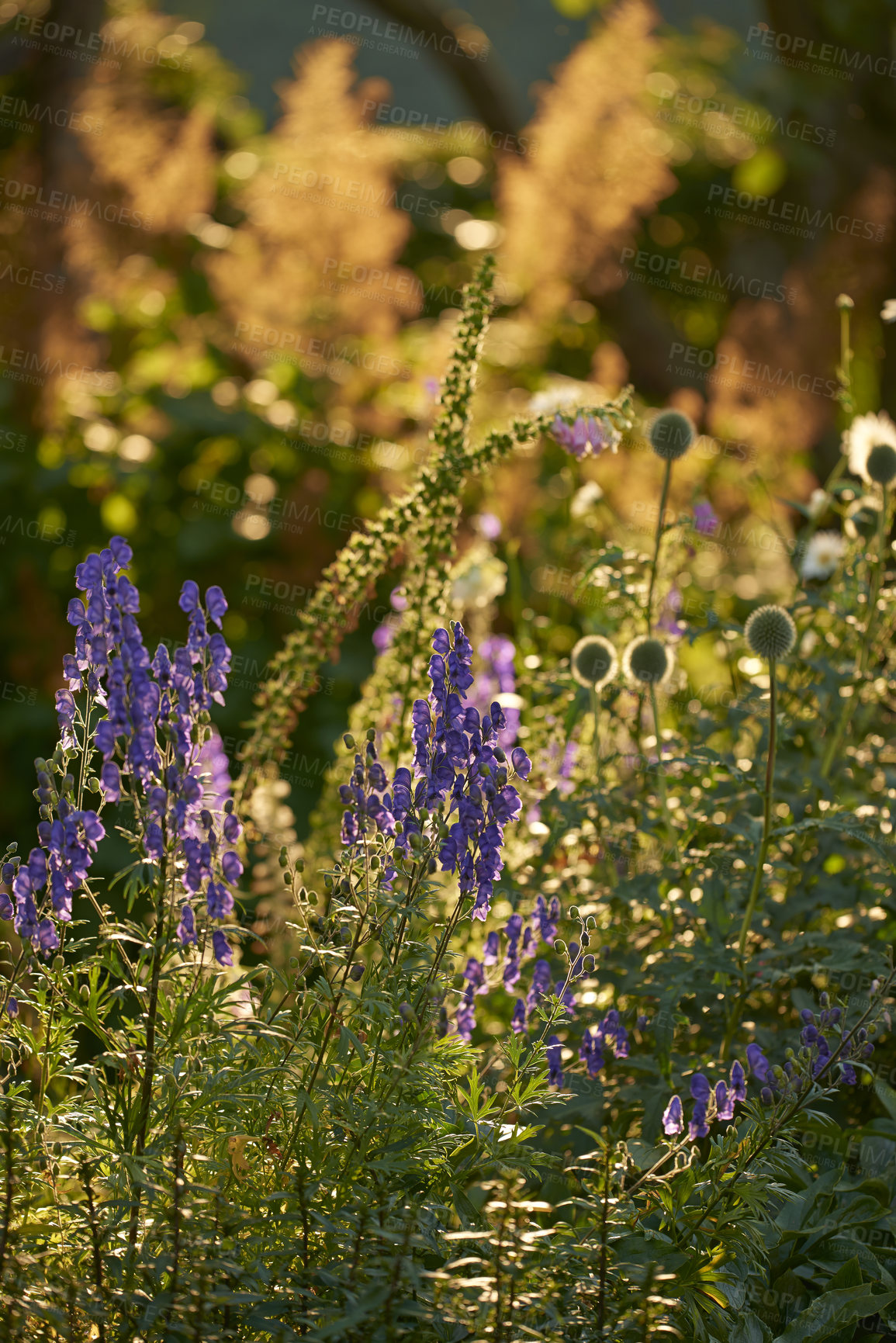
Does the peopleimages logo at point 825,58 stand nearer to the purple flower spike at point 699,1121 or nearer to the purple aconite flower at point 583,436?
the purple aconite flower at point 583,436

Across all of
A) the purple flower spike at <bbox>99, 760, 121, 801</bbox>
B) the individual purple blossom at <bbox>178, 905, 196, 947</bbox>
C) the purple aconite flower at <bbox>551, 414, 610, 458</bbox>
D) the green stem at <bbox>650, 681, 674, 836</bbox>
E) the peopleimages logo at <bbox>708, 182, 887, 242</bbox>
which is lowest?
the individual purple blossom at <bbox>178, 905, 196, 947</bbox>

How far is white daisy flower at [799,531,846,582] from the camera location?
12.9ft

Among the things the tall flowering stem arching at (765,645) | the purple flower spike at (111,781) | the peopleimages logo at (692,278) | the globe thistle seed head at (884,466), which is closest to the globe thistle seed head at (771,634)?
the tall flowering stem arching at (765,645)

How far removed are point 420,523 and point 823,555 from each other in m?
1.86

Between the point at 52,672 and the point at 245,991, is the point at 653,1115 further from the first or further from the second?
the point at 52,672

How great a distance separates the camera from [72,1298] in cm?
158

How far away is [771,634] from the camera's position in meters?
2.61

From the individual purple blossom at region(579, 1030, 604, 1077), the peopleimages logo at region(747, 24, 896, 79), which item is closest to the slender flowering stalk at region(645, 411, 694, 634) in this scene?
the individual purple blossom at region(579, 1030, 604, 1077)

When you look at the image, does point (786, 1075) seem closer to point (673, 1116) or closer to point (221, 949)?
point (673, 1116)

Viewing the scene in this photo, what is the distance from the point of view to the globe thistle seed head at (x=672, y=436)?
308 centimetres

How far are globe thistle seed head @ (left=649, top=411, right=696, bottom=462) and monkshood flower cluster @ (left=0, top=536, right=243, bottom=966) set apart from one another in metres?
1.51

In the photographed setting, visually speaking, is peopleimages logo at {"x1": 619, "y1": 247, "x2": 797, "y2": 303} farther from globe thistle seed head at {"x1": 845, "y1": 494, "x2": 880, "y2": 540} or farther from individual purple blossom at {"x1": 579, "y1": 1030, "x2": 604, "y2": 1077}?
individual purple blossom at {"x1": 579, "y1": 1030, "x2": 604, "y2": 1077}

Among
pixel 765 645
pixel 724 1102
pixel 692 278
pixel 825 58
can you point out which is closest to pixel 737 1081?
pixel 724 1102

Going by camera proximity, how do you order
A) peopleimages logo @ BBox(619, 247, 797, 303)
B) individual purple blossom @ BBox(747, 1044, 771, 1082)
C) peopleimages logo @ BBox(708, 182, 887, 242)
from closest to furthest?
individual purple blossom @ BBox(747, 1044, 771, 1082) < peopleimages logo @ BBox(708, 182, 887, 242) < peopleimages logo @ BBox(619, 247, 797, 303)
